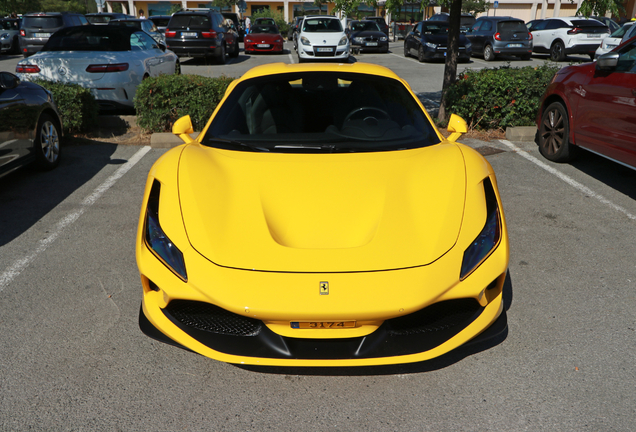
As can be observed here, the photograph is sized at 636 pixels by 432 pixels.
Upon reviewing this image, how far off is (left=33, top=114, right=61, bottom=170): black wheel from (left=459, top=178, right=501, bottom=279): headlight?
17.2 feet

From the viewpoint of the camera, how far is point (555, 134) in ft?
22.3

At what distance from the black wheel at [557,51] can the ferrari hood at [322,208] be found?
1886 cm

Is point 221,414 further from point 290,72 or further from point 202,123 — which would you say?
point 202,123

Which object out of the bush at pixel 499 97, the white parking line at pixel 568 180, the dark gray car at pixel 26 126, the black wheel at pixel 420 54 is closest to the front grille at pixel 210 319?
the dark gray car at pixel 26 126

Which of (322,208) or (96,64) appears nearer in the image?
(322,208)


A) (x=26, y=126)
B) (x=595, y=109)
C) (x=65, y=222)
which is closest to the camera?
(x=65, y=222)

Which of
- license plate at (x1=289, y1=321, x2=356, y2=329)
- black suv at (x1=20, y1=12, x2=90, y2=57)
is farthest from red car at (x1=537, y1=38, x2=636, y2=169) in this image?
black suv at (x1=20, y1=12, x2=90, y2=57)

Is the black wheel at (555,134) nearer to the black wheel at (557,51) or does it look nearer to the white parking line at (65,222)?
the white parking line at (65,222)

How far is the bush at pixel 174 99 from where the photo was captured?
25.4ft

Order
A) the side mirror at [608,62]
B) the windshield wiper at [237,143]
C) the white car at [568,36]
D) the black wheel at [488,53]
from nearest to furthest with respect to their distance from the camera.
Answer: the windshield wiper at [237,143], the side mirror at [608,62], the white car at [568,36], the black wheel at [488,53]

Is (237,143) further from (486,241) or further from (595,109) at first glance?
(595,109)

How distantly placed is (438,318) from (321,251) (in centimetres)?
→ 64

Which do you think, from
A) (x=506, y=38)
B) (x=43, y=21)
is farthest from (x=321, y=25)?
(x=43, y=21)

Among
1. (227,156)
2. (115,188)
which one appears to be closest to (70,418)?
(227,156)
